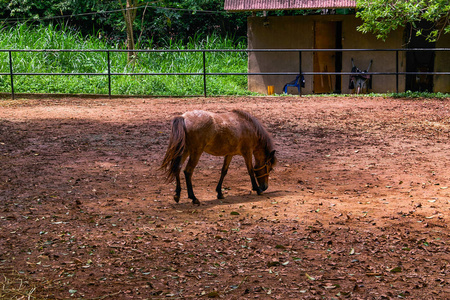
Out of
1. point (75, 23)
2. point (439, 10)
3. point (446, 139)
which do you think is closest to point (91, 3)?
point (75, 23)

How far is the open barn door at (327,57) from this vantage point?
17.0 m

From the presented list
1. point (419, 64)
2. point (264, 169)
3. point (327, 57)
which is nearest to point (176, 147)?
point (264, 169)

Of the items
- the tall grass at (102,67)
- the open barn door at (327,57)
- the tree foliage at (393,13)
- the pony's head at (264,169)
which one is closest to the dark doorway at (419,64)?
the open barn door at (327,57)

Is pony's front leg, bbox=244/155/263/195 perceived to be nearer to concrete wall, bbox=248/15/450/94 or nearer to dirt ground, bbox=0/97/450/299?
dirt ground, bbox=0/97/450/299

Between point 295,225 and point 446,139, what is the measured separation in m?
5.33

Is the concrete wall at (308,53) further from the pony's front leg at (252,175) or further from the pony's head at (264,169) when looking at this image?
the pony's front leg at (252,175)

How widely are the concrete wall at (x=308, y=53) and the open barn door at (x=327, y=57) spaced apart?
432mm

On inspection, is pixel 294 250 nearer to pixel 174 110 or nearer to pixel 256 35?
pixel 174 110

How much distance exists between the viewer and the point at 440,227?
5051 millimetres

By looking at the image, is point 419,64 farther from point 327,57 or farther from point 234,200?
point 234,200

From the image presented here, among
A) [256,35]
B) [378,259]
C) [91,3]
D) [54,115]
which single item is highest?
[91,3]

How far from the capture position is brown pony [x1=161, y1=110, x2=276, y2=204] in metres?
5.79

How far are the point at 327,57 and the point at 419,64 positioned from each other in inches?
109

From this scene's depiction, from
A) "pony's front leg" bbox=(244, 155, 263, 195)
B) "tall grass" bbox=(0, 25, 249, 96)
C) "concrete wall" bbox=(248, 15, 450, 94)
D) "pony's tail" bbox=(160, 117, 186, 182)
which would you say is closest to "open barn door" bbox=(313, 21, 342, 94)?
"concrete wall" bbox=(248, 15, 450, 94)
